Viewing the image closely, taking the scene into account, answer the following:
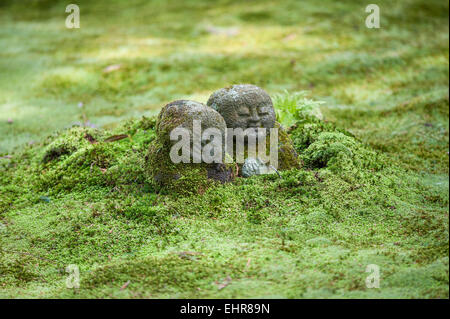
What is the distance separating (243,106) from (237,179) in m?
0.79

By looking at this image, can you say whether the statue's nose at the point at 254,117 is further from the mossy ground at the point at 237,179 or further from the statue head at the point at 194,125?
the mossy ground at the point at 237,179

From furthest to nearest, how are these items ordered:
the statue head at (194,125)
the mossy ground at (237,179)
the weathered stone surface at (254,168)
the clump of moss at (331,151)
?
the clump of moss at (331,151) < the weathered stone surface at (254,168) < the statue head at (194,125) < the mossy ground at (237,179)

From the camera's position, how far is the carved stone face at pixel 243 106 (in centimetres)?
480

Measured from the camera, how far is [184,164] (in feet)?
14.6

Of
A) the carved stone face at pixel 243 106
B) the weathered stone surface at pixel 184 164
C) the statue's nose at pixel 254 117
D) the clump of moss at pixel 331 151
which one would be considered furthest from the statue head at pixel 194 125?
the clump of moss at pixel 331 151

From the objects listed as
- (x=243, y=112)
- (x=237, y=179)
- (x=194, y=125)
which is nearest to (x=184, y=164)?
(x=194, y=125)

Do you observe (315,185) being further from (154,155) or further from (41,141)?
(41,141)

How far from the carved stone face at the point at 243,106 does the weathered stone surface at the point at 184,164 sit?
314 mm

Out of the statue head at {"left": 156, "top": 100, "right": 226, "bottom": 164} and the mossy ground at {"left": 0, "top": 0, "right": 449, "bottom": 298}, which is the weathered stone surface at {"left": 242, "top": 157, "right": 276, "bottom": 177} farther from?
the statue head at {"left": 156, "top": 100, "right": 226, "bottom": 164}

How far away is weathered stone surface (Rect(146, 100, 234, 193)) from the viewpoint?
4379 mm

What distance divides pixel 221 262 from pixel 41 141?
4085 millimetres

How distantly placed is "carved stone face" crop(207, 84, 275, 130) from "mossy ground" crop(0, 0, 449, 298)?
653mm

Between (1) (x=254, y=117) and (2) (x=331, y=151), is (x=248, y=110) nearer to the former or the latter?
(1) (x=254, y=117)
